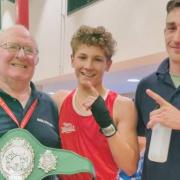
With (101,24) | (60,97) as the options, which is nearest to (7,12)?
(101,24)

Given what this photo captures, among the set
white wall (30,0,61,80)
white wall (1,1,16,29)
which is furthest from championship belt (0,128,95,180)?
white wall (1,1,16,29)

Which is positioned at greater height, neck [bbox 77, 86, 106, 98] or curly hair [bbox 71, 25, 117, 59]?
curly hair [bbox 71, 25, 117, 59]

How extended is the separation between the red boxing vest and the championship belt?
0.26 metres

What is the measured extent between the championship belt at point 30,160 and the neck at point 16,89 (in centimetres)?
28

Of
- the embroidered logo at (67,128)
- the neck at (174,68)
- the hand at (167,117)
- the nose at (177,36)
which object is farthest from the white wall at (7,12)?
the hand at (167,117)

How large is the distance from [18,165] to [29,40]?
728mm

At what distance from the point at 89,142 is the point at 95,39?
23.9 inches

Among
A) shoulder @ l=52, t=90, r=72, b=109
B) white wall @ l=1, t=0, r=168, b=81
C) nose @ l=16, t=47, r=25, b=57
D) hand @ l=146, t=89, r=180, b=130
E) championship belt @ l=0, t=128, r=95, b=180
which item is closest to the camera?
hand @ l=146, t=89, r=180, b=130

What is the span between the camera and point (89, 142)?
7.00ft

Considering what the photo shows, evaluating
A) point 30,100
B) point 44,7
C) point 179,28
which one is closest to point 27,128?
point 30,100

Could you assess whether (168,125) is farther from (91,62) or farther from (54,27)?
(54,27)

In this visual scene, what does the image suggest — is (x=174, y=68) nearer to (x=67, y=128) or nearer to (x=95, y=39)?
(x=95, y=39)

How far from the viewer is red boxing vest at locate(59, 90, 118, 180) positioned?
212 centimetres

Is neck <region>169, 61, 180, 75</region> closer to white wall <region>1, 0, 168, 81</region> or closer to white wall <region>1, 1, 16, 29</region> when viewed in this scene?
white wall <region>1, 0, 168, 81</region>
